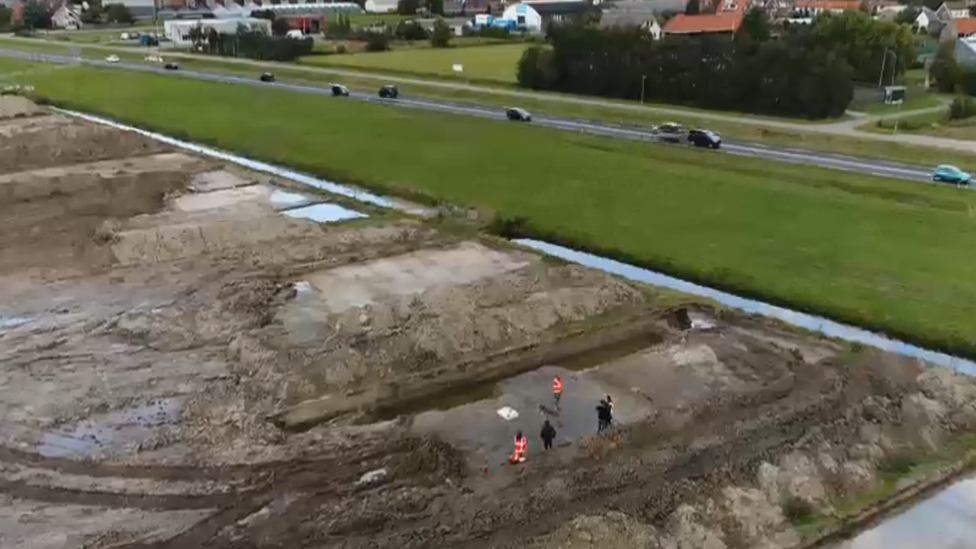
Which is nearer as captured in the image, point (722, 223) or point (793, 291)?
point (793, 291)

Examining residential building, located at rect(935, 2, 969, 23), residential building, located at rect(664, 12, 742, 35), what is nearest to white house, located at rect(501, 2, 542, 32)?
residential building, located at rect(664, 12, 742, 35)

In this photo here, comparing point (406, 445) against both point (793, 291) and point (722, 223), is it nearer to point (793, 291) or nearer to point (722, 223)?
point (793, 291)

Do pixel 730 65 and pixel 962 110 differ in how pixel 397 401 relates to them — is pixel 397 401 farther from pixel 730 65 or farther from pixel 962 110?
pixel 962 110

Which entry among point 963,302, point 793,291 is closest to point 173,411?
point 793,291

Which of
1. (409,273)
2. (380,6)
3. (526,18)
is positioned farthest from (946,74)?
(380,6)

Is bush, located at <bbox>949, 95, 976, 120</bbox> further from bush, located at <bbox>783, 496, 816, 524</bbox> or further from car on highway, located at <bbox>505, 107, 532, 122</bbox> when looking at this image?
bush, located at <bbox>783, 496, 816, 524</bbox>

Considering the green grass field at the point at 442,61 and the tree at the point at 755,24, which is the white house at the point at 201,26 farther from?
the tree at the point at 755,24
